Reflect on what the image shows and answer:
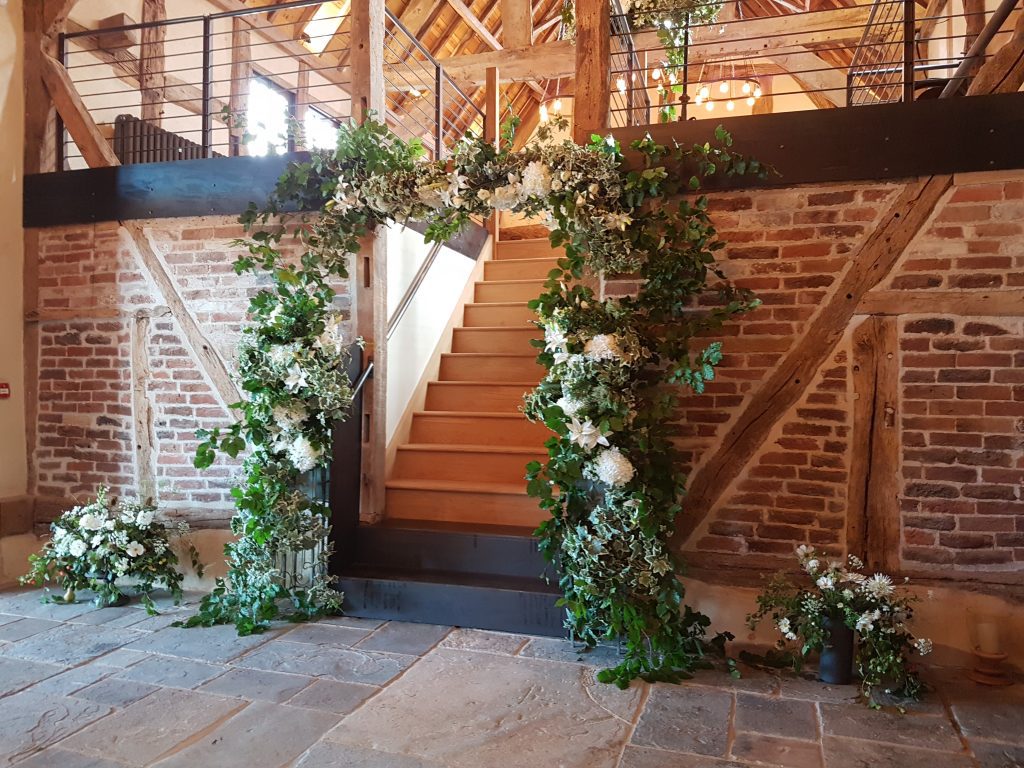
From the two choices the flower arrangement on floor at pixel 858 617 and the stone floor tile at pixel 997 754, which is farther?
the flower arrangement on floor at pixel 858 617

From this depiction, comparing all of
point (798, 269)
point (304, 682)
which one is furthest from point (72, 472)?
point (798, 269)

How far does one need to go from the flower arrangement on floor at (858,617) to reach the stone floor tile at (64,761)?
8.79 feet

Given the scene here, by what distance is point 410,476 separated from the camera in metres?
4.90

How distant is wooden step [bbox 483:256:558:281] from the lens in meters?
6.33

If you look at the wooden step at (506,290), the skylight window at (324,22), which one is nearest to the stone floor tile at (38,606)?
the wooden step at (506,290)

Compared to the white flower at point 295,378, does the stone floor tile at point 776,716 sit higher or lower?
lower

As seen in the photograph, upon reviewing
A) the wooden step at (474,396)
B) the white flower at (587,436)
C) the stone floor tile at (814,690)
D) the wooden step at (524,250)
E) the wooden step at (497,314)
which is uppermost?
the wooden step at (524,250)

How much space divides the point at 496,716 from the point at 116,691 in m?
1.60

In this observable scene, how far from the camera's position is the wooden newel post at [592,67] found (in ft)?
12.7

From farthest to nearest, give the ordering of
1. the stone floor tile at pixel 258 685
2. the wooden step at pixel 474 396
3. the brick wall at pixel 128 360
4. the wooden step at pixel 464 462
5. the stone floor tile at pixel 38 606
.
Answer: the wooden step at pixel 474 396
the wooden step at pixel 464 462
the brick wall at pixel 128 360
the stone floor tile at pixel 38 606
the stone floor tile at pixel 258 685

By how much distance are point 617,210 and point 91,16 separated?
532 centimetres

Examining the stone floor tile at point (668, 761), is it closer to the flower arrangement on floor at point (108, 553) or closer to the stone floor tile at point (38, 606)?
the flower arrangement on floor at point (108, 553)

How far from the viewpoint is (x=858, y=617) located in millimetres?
3170

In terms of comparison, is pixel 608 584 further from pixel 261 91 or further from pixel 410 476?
pixel 261 91
